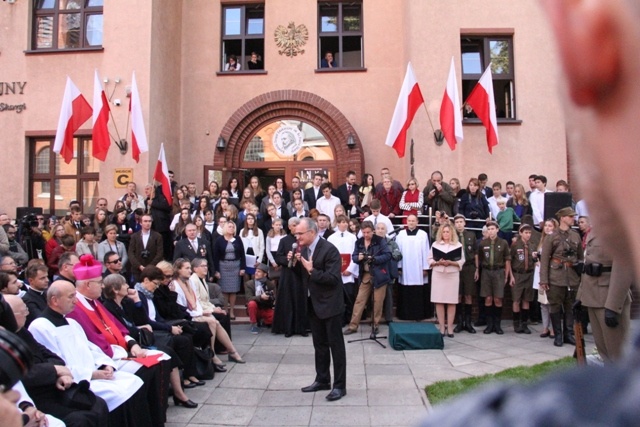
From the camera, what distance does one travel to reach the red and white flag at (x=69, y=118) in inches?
501

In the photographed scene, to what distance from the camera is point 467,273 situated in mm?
11117

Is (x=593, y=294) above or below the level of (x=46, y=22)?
below

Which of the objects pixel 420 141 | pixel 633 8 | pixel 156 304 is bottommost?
pixel 156 304

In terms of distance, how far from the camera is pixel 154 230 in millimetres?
12609

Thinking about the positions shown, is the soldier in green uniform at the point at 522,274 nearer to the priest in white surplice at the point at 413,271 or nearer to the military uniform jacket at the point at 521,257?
the military uniform jacket at the point at 521,257

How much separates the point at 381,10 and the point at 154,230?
30.2 ft

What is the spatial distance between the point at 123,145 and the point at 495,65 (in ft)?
33.1

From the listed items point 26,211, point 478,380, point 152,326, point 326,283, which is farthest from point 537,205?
point 26,211

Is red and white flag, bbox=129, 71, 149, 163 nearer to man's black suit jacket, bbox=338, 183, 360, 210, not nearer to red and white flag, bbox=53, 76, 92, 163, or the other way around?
red and white flag, bbox=53, 76, 92, 163

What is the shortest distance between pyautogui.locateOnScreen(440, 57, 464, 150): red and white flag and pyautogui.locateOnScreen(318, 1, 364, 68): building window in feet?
14.3

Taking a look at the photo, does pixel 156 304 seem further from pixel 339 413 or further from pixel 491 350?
pixel 491 350

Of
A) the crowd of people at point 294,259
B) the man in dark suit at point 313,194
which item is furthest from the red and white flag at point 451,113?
the man in dark suit at point 313,194

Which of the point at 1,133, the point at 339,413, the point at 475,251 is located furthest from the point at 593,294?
the point at 1,133

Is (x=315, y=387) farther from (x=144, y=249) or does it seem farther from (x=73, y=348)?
(x=144, y=249)
